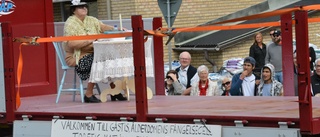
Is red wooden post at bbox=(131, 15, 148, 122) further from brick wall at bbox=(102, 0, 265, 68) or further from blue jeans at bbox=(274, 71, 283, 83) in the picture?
brick wall at bbox=(102, 0, 265, 68)

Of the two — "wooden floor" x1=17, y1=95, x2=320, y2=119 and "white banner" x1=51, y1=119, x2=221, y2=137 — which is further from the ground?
"wooden floor" x1=17, y1=95, x2=320, y2=119

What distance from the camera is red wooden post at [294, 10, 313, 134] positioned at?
5.48 metres

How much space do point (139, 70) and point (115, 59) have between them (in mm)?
1549

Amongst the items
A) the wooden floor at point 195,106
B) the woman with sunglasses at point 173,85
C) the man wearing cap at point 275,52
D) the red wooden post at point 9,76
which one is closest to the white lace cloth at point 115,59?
the wooden floor at point 195,106

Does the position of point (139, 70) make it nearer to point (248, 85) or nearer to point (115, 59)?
point (115, 59)

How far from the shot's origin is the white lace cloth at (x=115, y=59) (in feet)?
26.2

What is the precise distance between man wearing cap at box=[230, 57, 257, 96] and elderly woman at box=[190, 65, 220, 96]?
37 centimetres

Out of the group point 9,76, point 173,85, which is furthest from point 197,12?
point 9,76

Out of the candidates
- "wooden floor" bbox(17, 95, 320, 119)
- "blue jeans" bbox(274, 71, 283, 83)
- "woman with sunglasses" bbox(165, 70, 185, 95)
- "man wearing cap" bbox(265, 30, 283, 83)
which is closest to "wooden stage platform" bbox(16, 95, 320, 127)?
"wooden floor" bbox(17, 95, 320, 119)

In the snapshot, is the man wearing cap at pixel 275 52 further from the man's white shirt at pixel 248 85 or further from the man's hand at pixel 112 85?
the man's hand at pixel 112 85

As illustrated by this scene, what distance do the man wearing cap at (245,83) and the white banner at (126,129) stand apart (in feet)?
8.62

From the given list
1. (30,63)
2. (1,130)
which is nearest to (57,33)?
(30,63)

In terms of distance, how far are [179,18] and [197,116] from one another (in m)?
12.5

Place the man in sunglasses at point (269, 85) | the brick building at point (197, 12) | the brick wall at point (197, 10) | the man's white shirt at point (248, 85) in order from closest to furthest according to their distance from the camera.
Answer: the man in sunglasses at point (269, 85), the man's white shirt at point (248, 85), the brick building at point (197, 12), the brick wall at point (197, 10)
